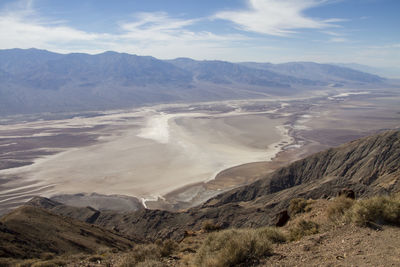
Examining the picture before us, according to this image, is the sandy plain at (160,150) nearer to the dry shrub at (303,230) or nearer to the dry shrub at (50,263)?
the dry shrub at (50,263)

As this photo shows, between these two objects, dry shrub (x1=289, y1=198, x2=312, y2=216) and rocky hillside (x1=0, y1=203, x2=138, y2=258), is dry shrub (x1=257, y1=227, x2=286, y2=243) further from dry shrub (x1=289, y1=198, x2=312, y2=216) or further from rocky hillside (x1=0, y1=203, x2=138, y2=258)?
rocky hillside (x1=0, y1=203, x2=138, y2=258)

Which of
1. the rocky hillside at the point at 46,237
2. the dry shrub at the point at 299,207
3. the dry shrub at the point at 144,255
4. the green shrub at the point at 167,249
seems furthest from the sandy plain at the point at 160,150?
the dry shrub at the point at 144,255

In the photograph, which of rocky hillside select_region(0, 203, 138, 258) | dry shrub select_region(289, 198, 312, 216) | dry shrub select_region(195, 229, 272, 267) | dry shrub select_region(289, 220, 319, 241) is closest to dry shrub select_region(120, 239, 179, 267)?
dry shrub select_region(195, 229, 272, 267)

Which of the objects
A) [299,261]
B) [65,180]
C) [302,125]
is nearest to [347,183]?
[299,261]

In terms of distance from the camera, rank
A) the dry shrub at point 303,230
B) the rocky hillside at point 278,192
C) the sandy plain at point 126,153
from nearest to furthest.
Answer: the dry shrub at point 303,230 → the rocky hillside at point 278,192 → the sandy plain at point 126,153

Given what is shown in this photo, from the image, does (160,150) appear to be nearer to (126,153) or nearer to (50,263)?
(126,153)

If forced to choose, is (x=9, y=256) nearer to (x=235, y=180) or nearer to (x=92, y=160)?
(x=235, y=180)
